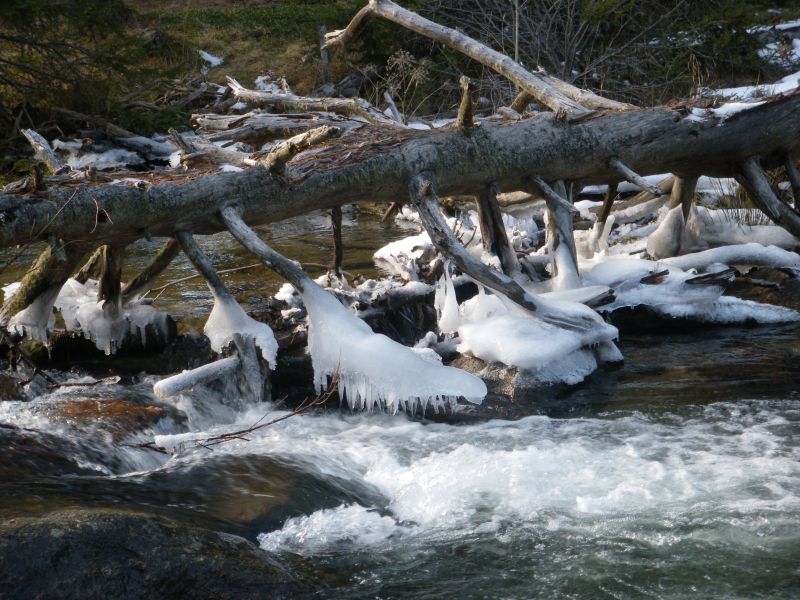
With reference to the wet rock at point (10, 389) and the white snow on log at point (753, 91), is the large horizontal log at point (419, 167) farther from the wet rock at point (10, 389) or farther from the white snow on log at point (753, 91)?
the white snow on log at point (753, 91)

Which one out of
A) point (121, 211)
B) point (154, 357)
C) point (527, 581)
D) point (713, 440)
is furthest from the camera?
point (154, 357)

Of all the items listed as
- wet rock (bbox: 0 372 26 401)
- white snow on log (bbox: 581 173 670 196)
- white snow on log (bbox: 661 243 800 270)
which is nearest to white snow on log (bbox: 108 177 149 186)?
wet rock (bbox: 0 372 26 401)

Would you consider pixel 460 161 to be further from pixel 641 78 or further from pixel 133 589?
pixel 641 78

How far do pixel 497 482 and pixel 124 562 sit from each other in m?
2.10

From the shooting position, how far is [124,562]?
3162mm

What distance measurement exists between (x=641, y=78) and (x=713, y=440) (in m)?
10.9

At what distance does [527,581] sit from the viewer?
12.0 feet

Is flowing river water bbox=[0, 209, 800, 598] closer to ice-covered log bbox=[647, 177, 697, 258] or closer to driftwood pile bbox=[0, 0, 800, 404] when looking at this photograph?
driftwood pile bbox=[0, 0, 800, 404]

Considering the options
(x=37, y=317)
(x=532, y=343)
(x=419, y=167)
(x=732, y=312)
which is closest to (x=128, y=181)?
(x=37, y=317)

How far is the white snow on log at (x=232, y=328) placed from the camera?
5.46 meters

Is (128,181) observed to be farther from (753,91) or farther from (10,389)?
(753,91)

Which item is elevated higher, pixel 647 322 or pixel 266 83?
pixel 266 83

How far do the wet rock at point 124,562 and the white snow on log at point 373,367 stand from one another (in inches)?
70.8

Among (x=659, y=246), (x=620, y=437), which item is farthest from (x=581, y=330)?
(x=659, y=246)
